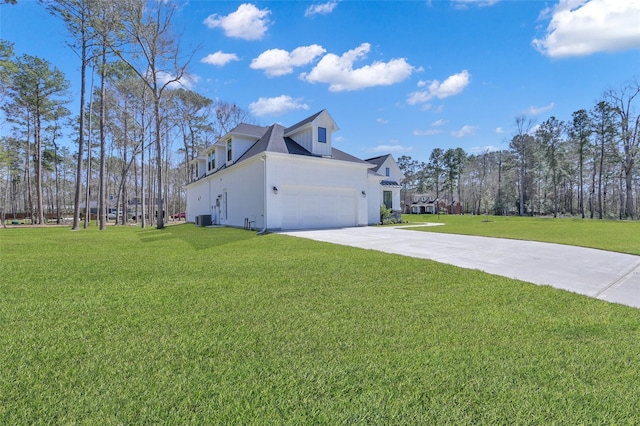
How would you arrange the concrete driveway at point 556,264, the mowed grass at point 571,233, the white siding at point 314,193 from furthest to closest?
the white siding at point 314,193
the mowed grass at point 571,233
the concrete driveway at point 556,264

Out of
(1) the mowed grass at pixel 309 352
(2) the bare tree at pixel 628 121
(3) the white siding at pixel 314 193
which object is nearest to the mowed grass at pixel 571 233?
(3) the white siding at pixel 314 193

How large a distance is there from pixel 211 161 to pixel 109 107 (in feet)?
26.8

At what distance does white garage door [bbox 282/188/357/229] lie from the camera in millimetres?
13953

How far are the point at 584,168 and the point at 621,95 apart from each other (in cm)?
869

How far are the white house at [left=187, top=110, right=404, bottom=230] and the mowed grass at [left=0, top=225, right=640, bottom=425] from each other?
9.26 meters

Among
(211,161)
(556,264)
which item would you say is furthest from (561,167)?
(211,161)

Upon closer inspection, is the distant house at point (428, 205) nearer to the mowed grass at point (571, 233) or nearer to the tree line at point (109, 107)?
the mowed grass at point (571, 233)

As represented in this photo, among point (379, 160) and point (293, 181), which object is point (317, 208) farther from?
point (379, 160)

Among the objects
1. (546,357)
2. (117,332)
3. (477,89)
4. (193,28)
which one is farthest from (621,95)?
(117,332)

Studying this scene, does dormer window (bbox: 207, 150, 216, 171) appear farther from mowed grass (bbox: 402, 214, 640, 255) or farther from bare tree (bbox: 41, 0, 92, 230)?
mowed grass (bbox: 402, 214, 640, 255)

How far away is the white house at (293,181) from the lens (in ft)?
44.1

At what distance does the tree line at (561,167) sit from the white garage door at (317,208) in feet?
99.1

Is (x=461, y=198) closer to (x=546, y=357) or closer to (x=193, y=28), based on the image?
(x=193, y=28)

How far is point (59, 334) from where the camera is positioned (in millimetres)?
2605
